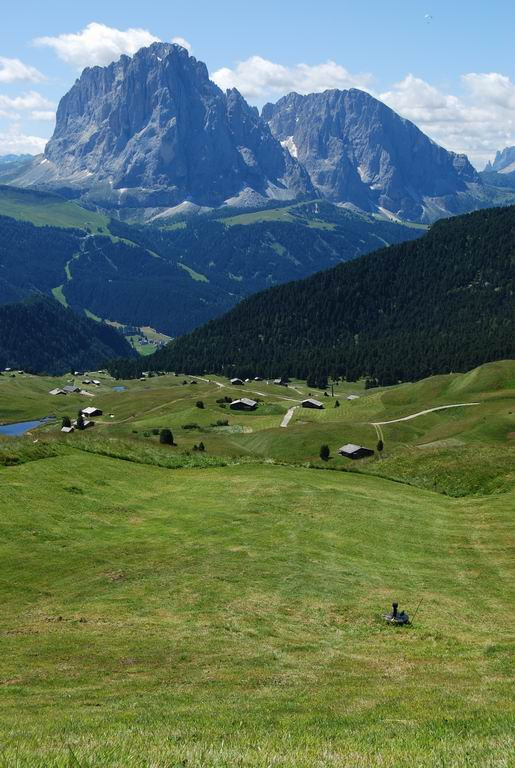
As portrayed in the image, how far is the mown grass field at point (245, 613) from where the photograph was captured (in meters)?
15.6

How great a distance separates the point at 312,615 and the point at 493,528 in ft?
88.0

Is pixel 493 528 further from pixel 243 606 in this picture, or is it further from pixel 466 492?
pixel 243 606

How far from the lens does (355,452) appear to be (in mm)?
142125

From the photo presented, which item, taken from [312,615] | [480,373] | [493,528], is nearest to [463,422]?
[480,373]

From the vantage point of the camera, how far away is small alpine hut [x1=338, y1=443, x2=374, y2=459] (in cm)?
14212

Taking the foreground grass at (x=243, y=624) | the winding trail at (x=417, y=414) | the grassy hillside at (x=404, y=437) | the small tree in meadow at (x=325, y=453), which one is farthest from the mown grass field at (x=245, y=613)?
the winding trail at (x=417, y=414)

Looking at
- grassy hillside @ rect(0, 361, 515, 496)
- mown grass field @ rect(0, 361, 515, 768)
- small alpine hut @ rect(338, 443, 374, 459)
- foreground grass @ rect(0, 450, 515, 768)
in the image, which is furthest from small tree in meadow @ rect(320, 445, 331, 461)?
foreground grass @ rect(0, 450, 515, 768)

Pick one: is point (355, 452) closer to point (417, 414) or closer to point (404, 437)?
point (404, 437)

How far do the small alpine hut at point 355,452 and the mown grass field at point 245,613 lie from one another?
65619 mm

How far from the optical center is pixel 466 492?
72.3 metres

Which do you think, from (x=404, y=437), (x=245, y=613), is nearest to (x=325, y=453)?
(x=404, y=437)

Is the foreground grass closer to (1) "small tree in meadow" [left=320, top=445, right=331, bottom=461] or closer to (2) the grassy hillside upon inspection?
(2) the grassy hillside

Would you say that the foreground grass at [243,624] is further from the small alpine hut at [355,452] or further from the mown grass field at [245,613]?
the small alpine hut at [355,452]

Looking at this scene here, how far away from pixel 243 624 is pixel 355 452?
11313cm
